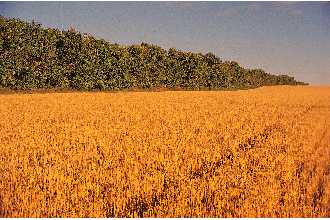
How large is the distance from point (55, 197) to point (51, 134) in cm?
624

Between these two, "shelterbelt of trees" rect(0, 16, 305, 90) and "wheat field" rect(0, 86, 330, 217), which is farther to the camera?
"shelterbelt of trees" rect(0, 16, 305, 90)

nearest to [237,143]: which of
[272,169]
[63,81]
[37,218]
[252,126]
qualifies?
[272,169]

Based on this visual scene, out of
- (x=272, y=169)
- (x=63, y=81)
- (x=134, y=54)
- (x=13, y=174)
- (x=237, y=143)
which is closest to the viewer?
(x=13, y=174)

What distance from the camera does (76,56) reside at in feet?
157

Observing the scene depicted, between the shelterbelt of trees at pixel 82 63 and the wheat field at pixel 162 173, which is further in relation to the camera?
the shelterbelt of trees at pixel 82 63

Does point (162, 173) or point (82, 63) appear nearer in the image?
point (162, 173)

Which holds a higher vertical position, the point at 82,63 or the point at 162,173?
the point at 82,63

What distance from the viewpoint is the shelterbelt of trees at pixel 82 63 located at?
41812 millimetres

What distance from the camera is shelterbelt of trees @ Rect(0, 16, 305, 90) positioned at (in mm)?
41812

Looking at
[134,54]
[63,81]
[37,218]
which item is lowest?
[37,218]

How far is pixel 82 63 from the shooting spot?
158ft

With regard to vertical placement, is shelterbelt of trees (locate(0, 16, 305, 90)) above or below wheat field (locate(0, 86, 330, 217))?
above

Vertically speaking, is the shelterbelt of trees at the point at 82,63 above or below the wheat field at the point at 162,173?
above

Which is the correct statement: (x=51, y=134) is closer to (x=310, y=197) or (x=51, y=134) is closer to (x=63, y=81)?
(x=310, y=197)
